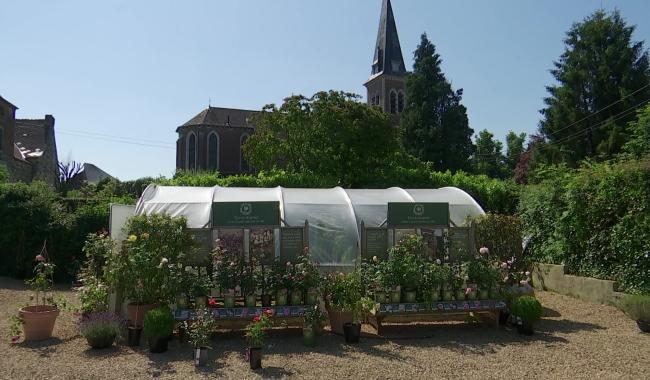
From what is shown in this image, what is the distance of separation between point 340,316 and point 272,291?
111 centimetres

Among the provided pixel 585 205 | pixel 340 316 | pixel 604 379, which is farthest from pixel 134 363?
pixel 585 205

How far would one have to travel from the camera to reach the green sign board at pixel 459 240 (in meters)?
A: 9.38

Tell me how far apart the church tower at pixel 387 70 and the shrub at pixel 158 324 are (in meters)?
57.3

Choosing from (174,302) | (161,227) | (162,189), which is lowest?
(174,302)

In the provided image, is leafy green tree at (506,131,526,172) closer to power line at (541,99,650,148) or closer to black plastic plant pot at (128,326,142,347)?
power line at (541,99,650,148)

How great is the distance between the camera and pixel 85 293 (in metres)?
7.94

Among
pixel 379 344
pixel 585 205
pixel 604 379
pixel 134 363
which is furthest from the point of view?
pixel 585 205

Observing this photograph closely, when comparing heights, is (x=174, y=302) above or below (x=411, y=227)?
below

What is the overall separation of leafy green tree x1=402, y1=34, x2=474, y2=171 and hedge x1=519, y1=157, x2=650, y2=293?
26.2 meters

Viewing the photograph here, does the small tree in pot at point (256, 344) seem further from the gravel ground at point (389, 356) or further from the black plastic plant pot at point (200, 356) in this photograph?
the black plastic plant pot at point (200, 356)

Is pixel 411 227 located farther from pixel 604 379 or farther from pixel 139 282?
pixel 139 282

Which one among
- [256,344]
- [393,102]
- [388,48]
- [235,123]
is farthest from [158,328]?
[388,48]

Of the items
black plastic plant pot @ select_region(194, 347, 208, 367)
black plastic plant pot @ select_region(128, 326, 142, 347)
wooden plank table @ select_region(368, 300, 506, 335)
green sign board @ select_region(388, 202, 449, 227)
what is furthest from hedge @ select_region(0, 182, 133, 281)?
wooden plank table @ select_region(368, 300, 506, 335)

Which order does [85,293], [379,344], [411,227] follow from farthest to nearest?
1. [411,227]
2. [85,293]
3. [379,344]
